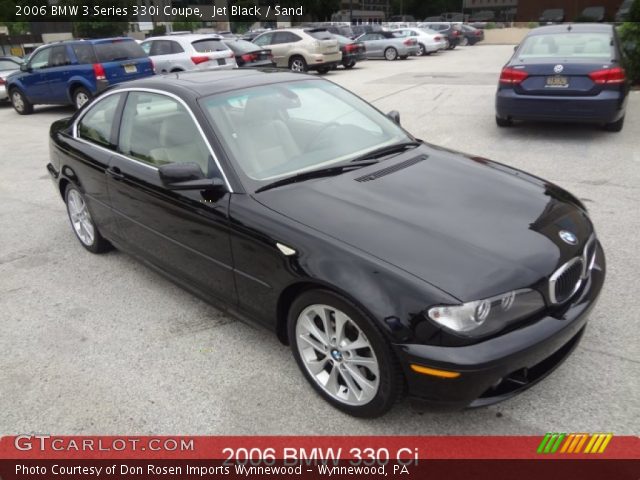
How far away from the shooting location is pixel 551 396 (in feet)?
9.09

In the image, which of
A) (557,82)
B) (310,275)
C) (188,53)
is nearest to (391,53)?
(188,53)

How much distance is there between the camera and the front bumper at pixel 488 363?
7.31ft

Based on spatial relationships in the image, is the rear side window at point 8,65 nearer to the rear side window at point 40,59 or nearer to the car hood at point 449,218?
the rear side window at point 40,59

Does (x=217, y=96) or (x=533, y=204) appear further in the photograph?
(x=217, y=96)

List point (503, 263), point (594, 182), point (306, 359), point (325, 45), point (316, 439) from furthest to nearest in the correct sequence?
point (325, 45)
point (594, 182)
point (306, 359)
point (316, 439)
point (503, 263)

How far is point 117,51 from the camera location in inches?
491

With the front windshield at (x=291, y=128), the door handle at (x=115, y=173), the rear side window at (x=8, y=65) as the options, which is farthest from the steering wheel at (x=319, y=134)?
the rear side window at (x=8, y=65)

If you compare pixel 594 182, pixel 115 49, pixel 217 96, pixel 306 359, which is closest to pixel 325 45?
pixel 115 49

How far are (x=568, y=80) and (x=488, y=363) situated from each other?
6.47 metres

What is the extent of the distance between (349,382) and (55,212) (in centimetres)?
485

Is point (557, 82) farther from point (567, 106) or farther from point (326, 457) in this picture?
point (326, 457)

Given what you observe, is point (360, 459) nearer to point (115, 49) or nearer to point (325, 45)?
point (115, 49)

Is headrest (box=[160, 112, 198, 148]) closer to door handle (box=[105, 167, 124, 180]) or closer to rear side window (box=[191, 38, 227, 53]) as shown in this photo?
door handle (box=[105, 167, 124, 180])

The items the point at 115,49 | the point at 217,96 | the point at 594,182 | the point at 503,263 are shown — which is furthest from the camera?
the point at 115,49
